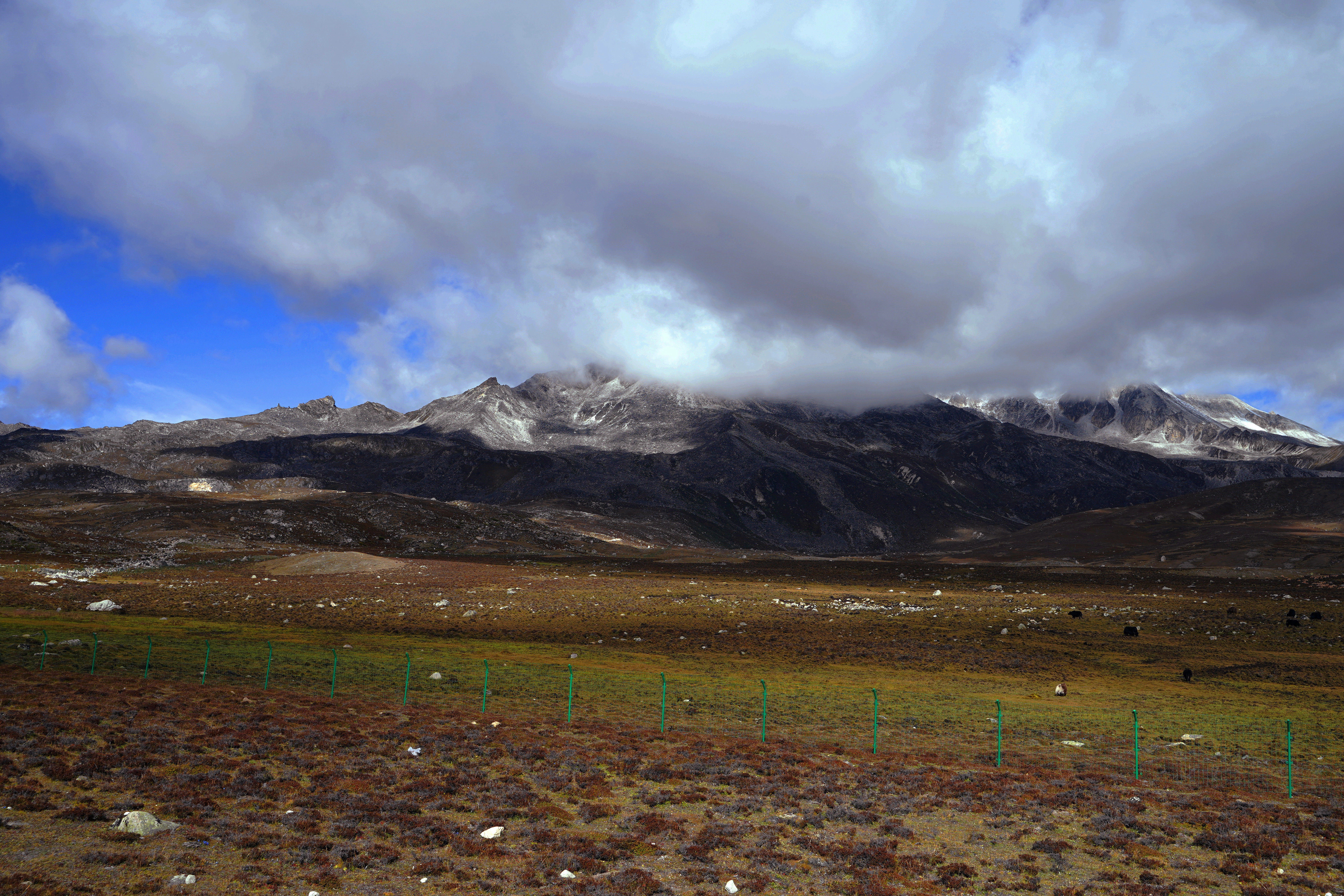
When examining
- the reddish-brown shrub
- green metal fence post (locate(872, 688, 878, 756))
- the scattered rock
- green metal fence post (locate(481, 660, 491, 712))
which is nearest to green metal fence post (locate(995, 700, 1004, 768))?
green metal fence post (locate(872, 688, 878, 756))

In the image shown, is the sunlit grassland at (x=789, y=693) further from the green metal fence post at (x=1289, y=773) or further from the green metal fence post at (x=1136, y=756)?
the green metal fence post at (x=1136, y=756)

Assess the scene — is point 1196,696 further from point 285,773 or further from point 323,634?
point 323,634

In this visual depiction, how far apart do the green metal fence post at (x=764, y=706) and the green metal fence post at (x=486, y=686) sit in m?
10.5

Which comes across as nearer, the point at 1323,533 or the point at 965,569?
the point at 965,569

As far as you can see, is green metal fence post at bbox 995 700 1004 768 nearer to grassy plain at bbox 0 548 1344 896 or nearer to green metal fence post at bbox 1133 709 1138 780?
grassy plain at bbox 0 548 1344 896

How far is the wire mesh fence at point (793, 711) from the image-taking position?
26.0m

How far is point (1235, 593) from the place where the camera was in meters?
94.1

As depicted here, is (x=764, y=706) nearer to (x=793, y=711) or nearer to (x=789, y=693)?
(x=793, y=711)

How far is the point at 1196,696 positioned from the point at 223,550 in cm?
13784

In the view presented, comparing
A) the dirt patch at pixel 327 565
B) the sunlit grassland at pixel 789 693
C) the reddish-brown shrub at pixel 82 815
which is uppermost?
the dirt patch at pixel 327 565

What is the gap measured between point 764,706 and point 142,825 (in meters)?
20.8

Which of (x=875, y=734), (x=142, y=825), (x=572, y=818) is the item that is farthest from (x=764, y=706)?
(x=142, y=825)

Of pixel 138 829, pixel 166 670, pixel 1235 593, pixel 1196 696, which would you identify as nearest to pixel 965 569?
pixel 1235 593

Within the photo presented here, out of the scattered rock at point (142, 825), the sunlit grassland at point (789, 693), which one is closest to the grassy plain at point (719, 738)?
the sunlit grassland at point (789, 693)
